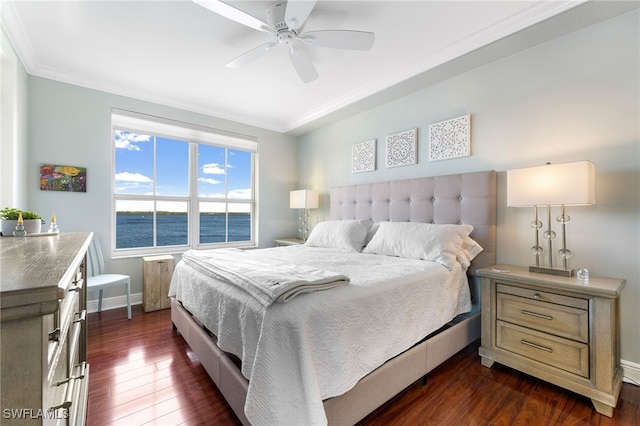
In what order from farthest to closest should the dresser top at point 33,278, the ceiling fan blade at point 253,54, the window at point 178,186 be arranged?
the window at point 178,186 → the ceiling fan blade at point 253,54 → the dresser top at point 33,278

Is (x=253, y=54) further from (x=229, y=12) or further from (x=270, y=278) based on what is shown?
(x=270, y=278)

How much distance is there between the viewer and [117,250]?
333cm

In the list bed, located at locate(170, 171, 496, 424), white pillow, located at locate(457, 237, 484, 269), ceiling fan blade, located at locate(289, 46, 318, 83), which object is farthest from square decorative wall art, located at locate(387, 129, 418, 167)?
ceiling fan blade, located at locate(289, 46, 318, 83)

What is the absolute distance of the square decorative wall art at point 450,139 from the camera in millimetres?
2678

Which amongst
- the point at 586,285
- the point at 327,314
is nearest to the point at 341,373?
the point at 327,314

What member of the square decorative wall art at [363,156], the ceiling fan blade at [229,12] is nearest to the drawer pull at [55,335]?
the ceiling fan blade at [229,12]

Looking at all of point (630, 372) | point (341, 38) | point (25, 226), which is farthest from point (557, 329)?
point (25, 226)

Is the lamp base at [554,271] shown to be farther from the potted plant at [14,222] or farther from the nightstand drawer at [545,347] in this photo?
the potted plant at [14,222]

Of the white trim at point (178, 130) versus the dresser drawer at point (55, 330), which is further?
the white trim at point (178, 130)

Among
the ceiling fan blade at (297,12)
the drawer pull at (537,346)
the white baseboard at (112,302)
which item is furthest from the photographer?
the white baseboard at (112,302)

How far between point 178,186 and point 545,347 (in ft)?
13.8

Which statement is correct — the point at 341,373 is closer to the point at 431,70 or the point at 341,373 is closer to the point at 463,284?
the point at 463,284

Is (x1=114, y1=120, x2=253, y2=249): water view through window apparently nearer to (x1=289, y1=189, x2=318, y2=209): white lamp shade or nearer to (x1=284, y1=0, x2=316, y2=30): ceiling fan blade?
(x1=289, y1=189, x2=318, y2=209): white lamp shade

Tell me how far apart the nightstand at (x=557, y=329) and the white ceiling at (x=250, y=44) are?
1.85 metres
